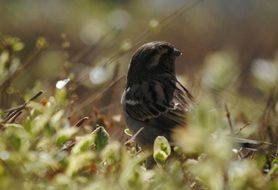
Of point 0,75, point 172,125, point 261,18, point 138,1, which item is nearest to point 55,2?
point 138,1

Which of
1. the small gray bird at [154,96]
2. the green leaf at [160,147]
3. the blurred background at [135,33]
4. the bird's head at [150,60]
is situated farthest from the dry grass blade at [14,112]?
the blurred background at [135,33]

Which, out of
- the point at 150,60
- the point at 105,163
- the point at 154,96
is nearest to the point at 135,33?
the point at 150,60

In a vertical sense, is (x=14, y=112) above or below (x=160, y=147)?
above

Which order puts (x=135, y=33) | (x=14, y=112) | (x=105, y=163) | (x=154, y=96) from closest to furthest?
(x=105, y=163), (x=14, y=112), (x=154, y=96), (x=135, y=33)

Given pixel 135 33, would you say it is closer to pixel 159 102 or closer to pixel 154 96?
pixel 154 96

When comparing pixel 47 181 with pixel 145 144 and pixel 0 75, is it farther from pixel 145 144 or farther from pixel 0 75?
pixel 145 144

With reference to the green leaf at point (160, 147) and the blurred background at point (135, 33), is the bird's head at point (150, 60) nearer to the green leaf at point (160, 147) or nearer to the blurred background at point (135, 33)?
the blurred background at point (135, 33)

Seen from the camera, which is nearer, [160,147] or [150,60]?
[160,147]

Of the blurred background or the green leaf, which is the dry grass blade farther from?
the blurred background
